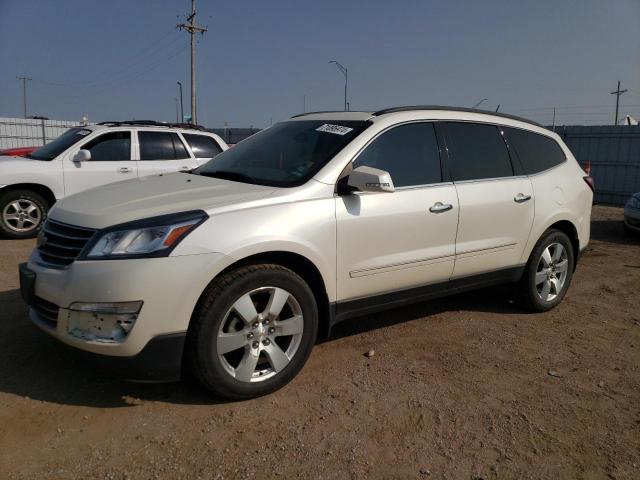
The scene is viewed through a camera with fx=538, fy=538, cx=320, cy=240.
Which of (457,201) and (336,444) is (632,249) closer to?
(457,201)

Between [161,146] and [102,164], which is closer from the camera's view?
[102,164]

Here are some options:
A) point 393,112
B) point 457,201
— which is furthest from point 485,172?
point 393,112

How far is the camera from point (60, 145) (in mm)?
8188

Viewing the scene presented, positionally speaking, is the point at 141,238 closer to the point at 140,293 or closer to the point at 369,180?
the point at 140,293

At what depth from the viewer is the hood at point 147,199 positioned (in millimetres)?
2977

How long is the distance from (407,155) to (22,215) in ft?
20.3

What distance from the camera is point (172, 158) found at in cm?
870

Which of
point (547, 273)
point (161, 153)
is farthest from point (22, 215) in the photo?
point (547, 273)

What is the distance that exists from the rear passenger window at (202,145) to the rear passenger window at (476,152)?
5519 millimetres

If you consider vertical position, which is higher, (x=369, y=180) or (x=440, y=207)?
(x=369, y=180)

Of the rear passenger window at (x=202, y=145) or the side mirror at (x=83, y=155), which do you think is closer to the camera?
the side mirror at (x=83, y=155)

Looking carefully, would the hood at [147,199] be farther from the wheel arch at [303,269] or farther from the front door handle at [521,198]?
the front door handle at [521,198]

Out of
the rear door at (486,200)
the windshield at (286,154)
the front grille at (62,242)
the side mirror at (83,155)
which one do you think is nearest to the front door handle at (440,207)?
the rear door at (486,200)

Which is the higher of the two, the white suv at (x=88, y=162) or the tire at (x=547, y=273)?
the white suv at (x=88, y=162)
